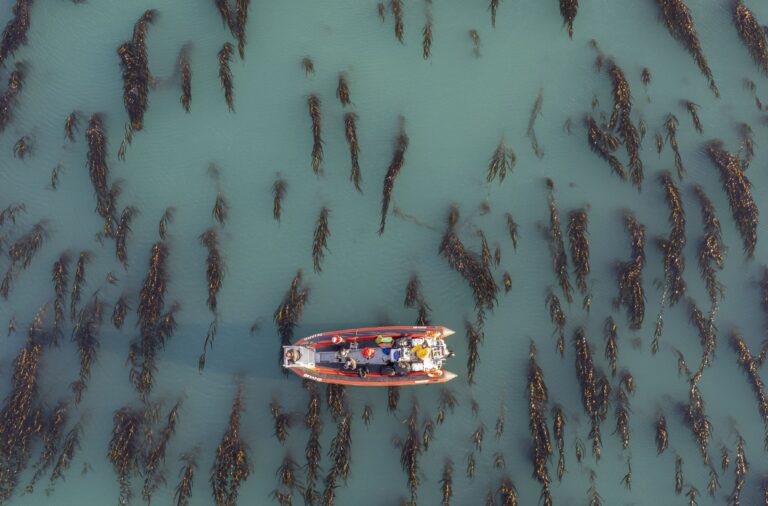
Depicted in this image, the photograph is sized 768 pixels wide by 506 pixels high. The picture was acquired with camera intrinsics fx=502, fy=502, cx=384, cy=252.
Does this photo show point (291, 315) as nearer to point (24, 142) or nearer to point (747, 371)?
point (24, 142)

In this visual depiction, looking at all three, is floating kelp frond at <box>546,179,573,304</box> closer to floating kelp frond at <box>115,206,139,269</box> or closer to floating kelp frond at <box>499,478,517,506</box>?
floating kelp frond at <box>499,478,517,506</box>

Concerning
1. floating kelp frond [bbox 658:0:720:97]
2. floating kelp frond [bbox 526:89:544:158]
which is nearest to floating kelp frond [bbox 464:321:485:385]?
floating kelp frond [bbox 526:89:544:158]

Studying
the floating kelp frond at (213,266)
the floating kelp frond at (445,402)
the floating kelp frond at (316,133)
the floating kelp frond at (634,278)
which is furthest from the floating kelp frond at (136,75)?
the floating kelp frond at (634,278)

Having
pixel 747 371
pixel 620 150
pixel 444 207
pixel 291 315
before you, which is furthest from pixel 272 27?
pixel 747 371

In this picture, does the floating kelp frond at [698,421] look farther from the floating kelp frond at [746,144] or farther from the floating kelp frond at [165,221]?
the floating kelp frond at [165,221]

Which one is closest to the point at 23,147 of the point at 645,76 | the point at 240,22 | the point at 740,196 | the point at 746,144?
the point at 240,22

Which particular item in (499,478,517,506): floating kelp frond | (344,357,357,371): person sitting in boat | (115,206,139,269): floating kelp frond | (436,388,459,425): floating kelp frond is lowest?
(499,478,517,506): floating kelp frond

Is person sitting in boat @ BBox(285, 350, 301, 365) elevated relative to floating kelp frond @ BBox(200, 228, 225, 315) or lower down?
lower down
